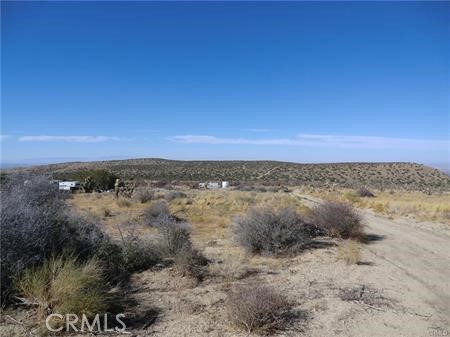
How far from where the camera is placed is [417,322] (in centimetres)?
659

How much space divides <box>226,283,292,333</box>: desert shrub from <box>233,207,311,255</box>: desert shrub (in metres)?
4.58

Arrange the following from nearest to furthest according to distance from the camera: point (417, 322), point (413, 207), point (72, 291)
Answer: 1. point (72, 291)
2. point (417, 322)
3. point (413, 207)

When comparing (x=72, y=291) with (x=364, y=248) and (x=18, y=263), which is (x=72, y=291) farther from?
(x=364, y=248)

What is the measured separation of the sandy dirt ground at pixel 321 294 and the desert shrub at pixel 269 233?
1.34ft

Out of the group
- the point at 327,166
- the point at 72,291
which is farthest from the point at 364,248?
the point at 327,166

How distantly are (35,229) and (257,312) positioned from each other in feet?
12.8

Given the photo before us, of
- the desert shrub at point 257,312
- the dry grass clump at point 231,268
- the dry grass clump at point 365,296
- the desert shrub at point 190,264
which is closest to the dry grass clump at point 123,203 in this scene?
the dry grass clump at point 231,268

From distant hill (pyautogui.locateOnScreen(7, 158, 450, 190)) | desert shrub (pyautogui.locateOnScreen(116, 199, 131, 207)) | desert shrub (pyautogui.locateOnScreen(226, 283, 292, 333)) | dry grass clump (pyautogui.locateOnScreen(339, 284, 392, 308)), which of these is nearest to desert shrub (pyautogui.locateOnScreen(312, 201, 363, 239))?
dry grass clump (pyautogui.locateOnScreen(339, 284, 392, 308))

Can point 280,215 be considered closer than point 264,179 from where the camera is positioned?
Yes

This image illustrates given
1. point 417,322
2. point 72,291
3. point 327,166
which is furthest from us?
point 327,166

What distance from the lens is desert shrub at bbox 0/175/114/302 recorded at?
6.36 m

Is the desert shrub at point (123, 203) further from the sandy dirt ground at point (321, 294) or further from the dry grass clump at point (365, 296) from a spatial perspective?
the dry grass clump at point (365, 296)

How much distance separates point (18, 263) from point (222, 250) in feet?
21.3

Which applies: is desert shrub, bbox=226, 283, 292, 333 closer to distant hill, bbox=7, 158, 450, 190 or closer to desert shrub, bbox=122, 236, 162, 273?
desert shrub, bbox=122, 236, 162, 273
